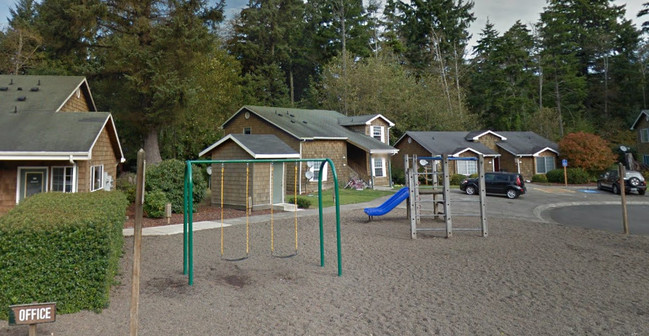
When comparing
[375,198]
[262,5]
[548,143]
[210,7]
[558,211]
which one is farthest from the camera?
[262,5]

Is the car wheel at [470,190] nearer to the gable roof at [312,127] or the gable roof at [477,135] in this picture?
the gable roof at [312,127]

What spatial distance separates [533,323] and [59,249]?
21.2 feet

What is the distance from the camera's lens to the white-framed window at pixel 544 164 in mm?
40000

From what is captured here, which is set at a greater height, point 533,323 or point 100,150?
point 100,150

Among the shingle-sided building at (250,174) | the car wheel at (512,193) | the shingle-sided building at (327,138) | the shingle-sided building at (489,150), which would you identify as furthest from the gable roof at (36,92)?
the shingle-sided building at (489,150)

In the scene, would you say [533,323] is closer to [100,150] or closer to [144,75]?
[100,150]

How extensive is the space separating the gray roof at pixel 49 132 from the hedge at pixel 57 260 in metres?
8.76

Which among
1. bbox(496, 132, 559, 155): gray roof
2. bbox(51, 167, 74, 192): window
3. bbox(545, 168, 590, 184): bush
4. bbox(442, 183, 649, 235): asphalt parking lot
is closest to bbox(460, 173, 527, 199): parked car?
bbox(442, 183, 649, 235): asphalt parking lot

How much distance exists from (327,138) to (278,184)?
9.98m

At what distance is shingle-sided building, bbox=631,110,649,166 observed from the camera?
41.6 m

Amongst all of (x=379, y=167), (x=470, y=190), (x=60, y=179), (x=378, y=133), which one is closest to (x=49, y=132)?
(x=60, y=179)

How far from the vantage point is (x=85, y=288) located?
5.65 metres

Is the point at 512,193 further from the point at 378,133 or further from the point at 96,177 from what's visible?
the point at 96,177

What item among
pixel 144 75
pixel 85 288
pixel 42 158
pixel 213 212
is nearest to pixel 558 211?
pixel 213 212
